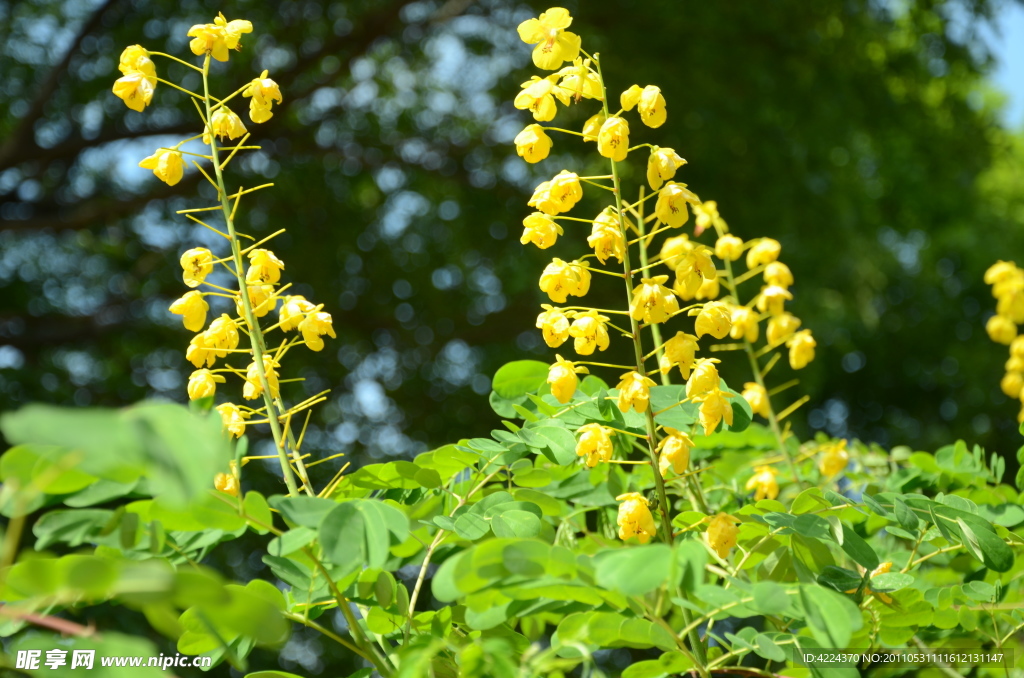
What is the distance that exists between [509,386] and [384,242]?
5489mm

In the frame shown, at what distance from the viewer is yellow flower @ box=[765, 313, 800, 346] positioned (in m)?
1.62

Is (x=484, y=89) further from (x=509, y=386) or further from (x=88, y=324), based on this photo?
(x=509, y=386)

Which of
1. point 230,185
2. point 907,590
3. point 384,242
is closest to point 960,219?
point 384,242

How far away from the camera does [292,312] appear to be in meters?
1.02

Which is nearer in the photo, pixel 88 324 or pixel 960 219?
pixel 88 324

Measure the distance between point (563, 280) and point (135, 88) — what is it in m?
0.56

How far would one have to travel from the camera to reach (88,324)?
5410 millimetres

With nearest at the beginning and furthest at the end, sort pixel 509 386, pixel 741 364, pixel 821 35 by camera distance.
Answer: pixel 509 386
pixel 741 364
pixel 821 35

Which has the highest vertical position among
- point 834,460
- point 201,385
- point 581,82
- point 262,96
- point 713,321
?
point 581,82

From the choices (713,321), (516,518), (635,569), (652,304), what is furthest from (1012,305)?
(635,569)

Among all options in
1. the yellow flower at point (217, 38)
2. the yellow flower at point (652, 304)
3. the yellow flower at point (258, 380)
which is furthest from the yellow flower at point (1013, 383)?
the yellow flower at point (217, 38)

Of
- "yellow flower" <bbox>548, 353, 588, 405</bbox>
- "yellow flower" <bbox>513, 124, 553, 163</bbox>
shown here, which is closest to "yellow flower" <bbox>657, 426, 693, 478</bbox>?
"yellow flower" <bbox>548, 353, 588, 405</bbox>

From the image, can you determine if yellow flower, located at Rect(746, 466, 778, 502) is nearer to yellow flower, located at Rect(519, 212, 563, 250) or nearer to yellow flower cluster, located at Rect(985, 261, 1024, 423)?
yellow flower, located at Rect(519, 212, 563, 250)

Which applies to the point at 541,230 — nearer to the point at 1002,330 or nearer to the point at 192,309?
the point at 192,309
